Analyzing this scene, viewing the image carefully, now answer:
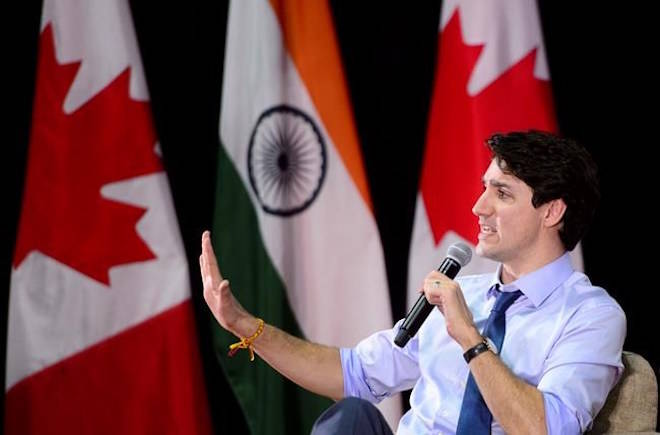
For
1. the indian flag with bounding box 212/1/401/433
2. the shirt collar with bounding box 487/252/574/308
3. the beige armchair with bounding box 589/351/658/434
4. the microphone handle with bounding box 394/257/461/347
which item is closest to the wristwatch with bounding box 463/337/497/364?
the microphone handle with bounding box 394/257/461/347

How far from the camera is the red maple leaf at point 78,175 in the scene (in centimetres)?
314

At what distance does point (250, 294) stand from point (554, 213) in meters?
1.48

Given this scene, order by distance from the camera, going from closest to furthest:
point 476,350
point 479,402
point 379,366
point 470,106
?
1. point 476,350
2. point 479,402
3. point 379,366
4. point 470,106

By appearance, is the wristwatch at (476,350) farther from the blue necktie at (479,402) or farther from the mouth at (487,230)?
the mouth at (487,230)

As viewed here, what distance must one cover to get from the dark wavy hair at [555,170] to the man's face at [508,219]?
0.02 metres

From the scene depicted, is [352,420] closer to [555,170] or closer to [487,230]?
[487,230]

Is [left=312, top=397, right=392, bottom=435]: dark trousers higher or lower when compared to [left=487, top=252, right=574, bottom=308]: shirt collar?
lower

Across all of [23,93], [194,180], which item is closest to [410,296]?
[194,180]

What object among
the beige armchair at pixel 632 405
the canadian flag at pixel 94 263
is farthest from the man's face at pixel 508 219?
the canadian flag at pixel 94 263

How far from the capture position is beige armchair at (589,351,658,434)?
1871 millimetres

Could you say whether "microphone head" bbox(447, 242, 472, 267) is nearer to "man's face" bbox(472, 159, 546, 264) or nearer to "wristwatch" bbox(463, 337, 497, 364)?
"man's face" bbox(472, 159, 546, 264)

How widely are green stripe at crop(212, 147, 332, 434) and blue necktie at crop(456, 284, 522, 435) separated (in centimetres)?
131

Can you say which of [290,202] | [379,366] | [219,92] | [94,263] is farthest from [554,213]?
[219,92]

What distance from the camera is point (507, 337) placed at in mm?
1960
